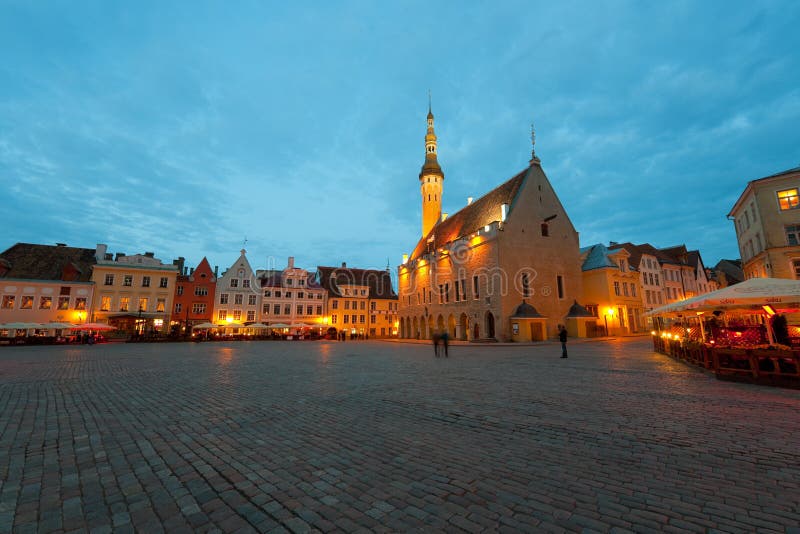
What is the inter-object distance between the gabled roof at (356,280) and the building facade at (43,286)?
30.0m

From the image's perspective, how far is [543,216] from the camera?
39.7 m

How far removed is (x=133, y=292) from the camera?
44.9 m

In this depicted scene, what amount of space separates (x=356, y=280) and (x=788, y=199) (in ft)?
171

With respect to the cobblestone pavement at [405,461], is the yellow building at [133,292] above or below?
above

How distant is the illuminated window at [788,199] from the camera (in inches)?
964

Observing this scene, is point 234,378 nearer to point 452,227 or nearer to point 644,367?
point 644,367

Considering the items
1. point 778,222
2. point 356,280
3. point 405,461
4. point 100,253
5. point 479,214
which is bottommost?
point 405,461

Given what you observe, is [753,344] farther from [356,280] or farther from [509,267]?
[356,280]

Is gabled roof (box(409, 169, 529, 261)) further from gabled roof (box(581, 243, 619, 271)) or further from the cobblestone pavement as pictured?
the cobblestone pavement

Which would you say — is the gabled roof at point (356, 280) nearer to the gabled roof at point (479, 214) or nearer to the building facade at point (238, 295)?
the building facade at point (238, 295)

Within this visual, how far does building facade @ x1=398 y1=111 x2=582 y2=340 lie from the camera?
35375mm

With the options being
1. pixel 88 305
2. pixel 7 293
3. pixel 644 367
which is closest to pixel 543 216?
pixel 644 367

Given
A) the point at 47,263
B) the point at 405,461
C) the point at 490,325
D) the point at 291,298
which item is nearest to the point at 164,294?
the point at 47,263

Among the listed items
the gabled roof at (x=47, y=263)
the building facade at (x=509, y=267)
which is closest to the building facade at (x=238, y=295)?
the gabled roof at (x=47, y=263)
